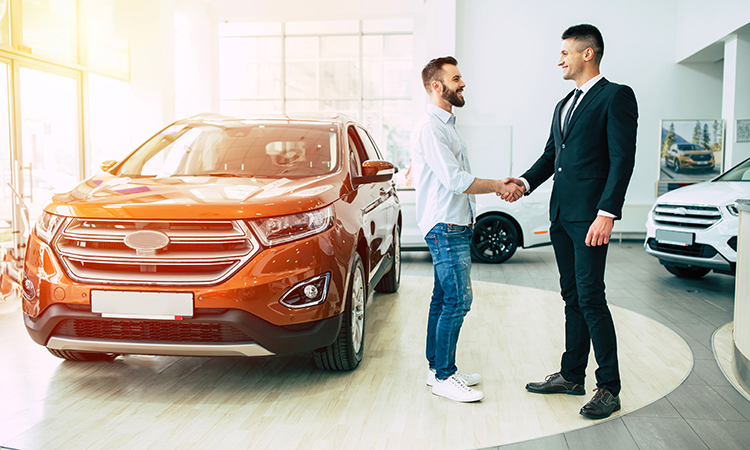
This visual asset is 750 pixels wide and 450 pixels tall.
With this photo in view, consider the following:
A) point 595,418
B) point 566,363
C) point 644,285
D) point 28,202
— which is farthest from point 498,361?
point 28,202

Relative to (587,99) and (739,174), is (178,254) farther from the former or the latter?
(739,174)

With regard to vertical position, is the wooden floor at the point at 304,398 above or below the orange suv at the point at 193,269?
below

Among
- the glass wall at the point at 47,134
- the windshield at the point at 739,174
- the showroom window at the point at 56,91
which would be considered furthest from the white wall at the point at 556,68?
the glass wall at the point at 47,134

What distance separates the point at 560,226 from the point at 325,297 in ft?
4.01

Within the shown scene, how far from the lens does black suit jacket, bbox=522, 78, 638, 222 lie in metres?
2.53

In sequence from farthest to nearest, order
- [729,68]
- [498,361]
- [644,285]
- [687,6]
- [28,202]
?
1. [687,6]
2. [729,68]
3. [28,202]
4. [644,285]
5. [498,361]

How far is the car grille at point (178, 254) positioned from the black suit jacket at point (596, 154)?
1.49 meters

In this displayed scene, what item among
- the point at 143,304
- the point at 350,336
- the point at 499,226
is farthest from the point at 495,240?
the point at 143,304

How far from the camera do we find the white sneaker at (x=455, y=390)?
2889mm

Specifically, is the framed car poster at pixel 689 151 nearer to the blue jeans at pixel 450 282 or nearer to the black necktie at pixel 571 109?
the black necktie at pixel 571 109

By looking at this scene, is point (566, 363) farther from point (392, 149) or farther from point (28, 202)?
point (392, 149)

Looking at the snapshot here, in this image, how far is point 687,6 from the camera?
33.4 feet

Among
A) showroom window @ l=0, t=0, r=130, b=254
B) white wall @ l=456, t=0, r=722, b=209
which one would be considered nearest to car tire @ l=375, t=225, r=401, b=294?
showroom window @ l=0, t=0, r=130, b=254

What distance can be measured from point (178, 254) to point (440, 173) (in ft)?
4.19
